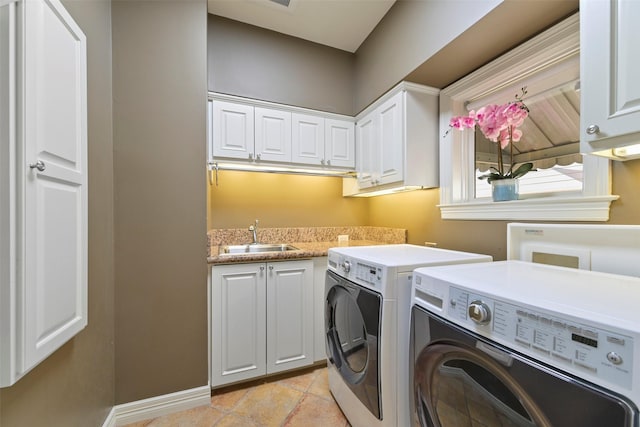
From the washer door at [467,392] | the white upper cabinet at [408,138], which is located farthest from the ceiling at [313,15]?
the washer door at [467,392]

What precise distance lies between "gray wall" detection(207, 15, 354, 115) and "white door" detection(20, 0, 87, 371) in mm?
1119

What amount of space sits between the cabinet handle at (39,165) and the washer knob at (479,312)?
1390mm

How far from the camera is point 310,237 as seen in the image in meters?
2.63

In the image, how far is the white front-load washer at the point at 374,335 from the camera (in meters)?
1.11

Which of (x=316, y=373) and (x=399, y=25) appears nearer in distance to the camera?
(x=399, y=25)

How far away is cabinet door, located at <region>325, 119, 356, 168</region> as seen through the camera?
237 cm

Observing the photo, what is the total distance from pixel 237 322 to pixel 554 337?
1.65 meters

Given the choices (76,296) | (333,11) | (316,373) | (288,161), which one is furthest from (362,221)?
(76,296)

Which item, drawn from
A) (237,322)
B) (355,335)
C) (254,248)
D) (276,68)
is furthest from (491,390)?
(276,68)

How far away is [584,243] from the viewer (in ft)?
3.75

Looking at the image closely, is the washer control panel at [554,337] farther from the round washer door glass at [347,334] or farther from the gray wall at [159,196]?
the gray wall at [159,196]

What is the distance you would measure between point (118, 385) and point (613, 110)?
2.51 m

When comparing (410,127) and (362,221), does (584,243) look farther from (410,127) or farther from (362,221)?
(362,221)

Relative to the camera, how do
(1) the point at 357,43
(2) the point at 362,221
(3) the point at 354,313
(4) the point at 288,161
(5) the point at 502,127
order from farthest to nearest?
1. (2) the point at 362,221
2. (1) the point at 357,43
3. (4) the point at 288,161
4. (5) the point at 502,127
5. (3) the point at 354,313
